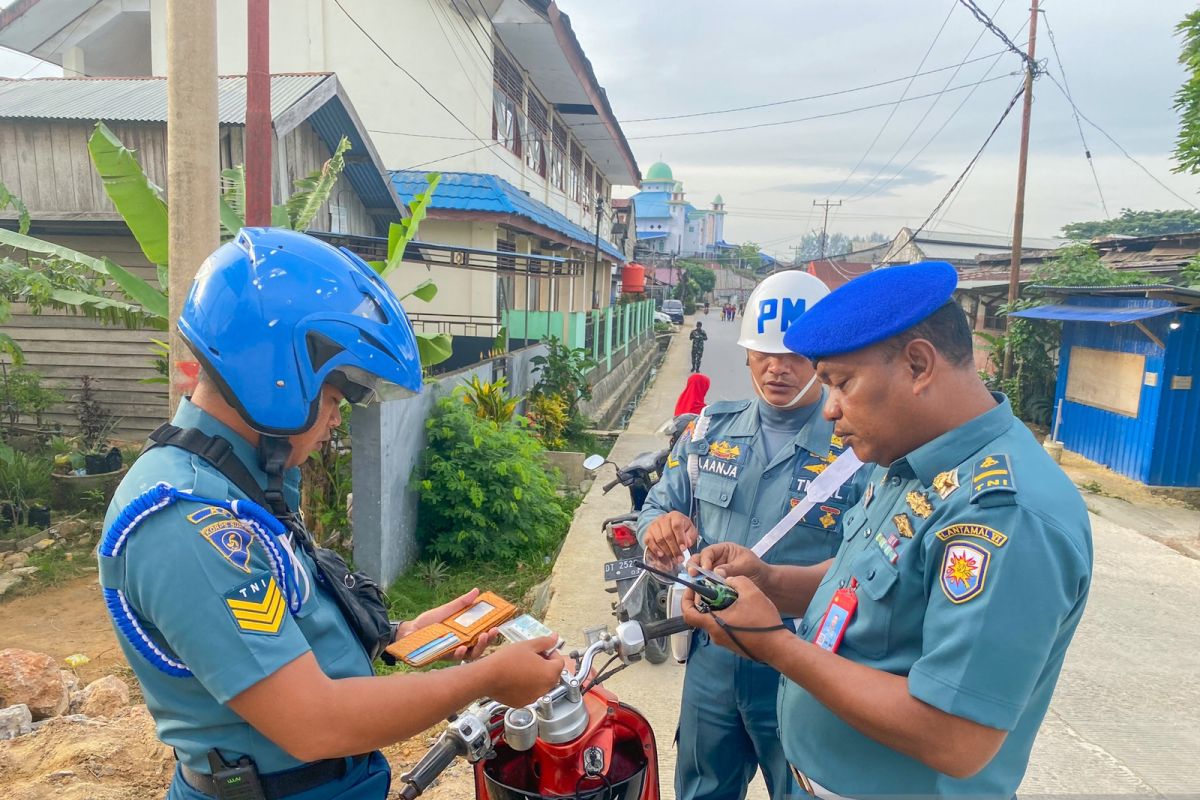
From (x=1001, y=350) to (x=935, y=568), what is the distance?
1509cm

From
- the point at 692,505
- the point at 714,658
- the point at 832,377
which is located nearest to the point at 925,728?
the point at 832,377

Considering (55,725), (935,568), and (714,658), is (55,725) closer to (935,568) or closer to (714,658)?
(714,658)

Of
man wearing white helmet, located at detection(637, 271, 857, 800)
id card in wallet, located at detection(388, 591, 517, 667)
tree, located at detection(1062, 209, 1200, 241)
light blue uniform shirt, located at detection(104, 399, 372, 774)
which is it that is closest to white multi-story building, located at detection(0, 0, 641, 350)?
man wearing white helmet, located at detection(637, 271, 857, 800)

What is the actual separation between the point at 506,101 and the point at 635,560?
45.2ft

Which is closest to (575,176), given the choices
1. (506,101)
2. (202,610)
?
(506,101)

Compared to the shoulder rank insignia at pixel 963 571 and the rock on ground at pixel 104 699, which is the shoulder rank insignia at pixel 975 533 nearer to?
the shoulder rank insignia at pixel 963 571

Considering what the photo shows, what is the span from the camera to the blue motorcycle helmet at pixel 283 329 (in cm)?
124

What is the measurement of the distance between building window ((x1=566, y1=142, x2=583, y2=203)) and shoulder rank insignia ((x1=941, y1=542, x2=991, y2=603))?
20.9m

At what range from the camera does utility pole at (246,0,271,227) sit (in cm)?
433

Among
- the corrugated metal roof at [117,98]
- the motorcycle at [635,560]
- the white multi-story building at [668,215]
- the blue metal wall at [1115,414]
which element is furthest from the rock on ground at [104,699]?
the white multi-story building at [668,215]

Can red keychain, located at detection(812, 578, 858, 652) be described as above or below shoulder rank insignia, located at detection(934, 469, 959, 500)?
below

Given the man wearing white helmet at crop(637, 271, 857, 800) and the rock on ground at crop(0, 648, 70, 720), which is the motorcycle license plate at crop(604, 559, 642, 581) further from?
the rock on ground at crop(0, 648, 70, 720)

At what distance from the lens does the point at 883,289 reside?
1429 millimetres

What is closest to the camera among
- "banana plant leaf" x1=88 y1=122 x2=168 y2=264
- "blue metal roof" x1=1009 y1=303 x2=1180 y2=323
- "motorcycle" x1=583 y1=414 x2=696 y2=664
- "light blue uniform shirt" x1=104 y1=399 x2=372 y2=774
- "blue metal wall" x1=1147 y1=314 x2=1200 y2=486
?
"light blue uniform shirt" x1=104 y1=399 x2=372 y2=774
